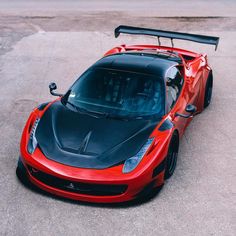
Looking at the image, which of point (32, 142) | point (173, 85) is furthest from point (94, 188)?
point (173, 85)

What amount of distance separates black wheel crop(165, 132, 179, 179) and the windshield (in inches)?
15.3

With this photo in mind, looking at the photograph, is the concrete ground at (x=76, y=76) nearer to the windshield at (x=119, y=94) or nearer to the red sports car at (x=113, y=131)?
the red sports car at (x=113, y=131)

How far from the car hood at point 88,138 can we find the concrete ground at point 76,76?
22.2 inches

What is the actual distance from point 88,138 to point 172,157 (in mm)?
1190

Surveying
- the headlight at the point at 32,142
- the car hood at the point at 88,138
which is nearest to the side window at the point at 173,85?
the car hood at the point at 88,138

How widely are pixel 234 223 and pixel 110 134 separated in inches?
69.0

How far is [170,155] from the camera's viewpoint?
19.3 feet

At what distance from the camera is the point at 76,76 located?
9812mm

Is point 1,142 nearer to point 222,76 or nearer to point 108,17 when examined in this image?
point 222,76

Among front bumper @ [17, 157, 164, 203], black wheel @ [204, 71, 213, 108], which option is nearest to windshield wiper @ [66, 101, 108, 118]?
front bumper @ [17, 157, 164, 203]

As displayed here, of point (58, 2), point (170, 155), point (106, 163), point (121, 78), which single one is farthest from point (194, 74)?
point (58, 2)

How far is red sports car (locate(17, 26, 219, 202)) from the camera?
5.18 metres

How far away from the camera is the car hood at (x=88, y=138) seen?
5.28m

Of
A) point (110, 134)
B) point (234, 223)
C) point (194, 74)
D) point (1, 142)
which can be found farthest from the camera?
point (194, 74)
